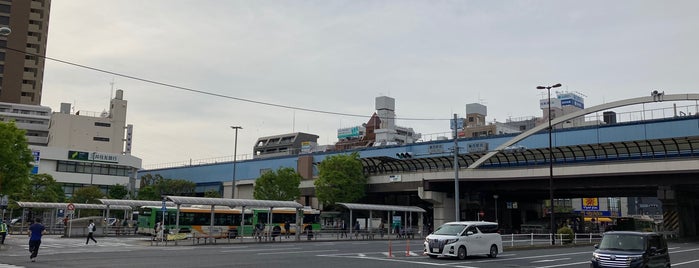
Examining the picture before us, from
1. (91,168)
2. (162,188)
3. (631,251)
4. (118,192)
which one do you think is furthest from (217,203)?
(91,168)

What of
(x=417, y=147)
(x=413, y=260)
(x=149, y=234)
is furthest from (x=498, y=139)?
(x=413, y=260)

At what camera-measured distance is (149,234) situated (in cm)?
4672

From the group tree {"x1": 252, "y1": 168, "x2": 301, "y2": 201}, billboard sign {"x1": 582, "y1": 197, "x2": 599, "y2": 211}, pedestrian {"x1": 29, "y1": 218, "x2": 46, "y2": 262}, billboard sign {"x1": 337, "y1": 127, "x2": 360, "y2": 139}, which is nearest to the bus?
tree {"x1": 252, "y1": 168, "x2": 301, "y2": 201}

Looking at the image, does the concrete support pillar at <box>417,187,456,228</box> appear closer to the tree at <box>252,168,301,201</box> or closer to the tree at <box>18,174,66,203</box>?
the tree at <box>252,168,301,201</box>

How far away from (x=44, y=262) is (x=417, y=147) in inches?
2426

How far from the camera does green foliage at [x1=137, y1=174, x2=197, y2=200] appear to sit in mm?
82750

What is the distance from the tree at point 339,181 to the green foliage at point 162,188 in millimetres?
30298

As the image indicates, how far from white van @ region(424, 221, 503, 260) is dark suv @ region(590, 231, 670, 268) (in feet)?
22.9

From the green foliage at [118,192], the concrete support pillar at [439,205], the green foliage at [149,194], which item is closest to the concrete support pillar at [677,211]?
the concrete support pillar at [439,205]

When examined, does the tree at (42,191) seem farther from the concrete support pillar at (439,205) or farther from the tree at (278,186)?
the concrete support pillar at (439,205)

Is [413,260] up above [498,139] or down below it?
below

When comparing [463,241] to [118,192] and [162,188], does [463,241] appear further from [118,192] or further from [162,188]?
[118,192]

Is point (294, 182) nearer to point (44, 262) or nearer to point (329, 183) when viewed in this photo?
point (329, 183)

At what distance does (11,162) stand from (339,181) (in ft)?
116
